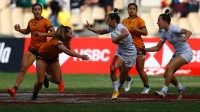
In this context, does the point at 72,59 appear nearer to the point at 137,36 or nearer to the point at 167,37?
the point at 137,36

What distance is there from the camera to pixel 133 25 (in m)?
22.5

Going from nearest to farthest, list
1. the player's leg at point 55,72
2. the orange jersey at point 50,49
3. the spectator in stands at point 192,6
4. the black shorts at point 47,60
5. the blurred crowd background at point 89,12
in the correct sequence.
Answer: the orange jersey at point 50,49 < the black shorts at point 47,60 < the player's leg at point 55,72 < the blurred crowd background at point 89,12 < the spectator in stands at point 192,6

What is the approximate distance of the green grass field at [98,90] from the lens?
16.8 metres

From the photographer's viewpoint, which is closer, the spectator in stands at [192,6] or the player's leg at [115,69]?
the player's leg at [115,69]

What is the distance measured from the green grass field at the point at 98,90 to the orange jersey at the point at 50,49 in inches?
70.9

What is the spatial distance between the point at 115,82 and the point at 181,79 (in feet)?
34.6

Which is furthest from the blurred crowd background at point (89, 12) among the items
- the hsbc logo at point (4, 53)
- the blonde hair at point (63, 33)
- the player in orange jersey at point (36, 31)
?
the blonde hair at point (63, 33)

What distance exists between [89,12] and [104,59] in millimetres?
5749

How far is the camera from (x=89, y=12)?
38562 mm

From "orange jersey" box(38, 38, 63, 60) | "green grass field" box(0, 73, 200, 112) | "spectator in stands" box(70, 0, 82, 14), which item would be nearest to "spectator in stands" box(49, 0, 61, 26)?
"spectator in stands" box(70, 0, 82, 14)

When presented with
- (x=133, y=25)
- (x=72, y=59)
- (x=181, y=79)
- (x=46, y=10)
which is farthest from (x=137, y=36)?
(x=46, y=10)

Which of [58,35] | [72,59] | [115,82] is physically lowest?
[72,59]

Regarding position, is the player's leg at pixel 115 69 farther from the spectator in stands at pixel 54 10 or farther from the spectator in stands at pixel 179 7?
the spectator in stands at pixel 179 7

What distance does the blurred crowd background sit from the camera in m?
37.5
